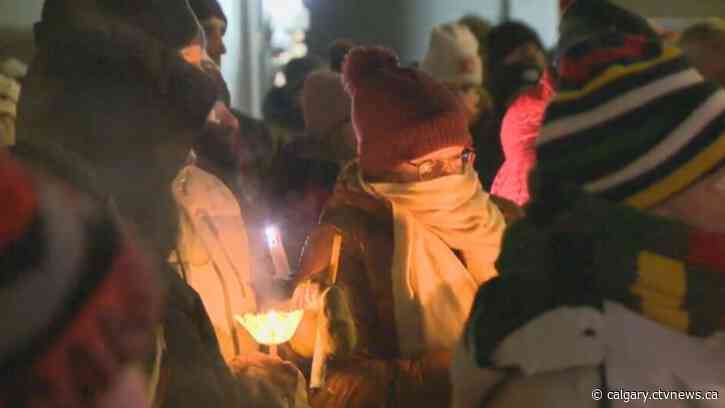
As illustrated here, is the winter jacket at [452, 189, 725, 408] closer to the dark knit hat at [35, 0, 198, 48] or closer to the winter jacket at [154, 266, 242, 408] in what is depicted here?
the winter jacket at [154, 266, 242, 408]

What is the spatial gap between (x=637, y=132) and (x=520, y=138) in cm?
256

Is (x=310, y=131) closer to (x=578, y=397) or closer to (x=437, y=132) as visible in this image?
(x=437, y=132)

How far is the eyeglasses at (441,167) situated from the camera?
3.50 m

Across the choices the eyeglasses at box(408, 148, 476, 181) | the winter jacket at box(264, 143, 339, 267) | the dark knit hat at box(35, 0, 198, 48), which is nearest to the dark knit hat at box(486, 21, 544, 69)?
the winter jacket at box(264, 143, 339, 267)

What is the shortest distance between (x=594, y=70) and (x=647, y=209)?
313 millimetres

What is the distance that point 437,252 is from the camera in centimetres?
351

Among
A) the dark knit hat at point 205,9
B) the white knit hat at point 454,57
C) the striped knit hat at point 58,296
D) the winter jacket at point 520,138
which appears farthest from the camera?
the white knit hat at point 454,57

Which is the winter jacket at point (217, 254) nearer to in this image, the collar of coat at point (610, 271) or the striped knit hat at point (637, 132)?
the collar of coat at point (610, 271)

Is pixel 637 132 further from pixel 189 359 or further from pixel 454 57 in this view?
pixel 454 57

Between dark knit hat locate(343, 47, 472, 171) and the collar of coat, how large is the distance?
1339 mm

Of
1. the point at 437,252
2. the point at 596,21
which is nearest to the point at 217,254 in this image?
the point at 437,252

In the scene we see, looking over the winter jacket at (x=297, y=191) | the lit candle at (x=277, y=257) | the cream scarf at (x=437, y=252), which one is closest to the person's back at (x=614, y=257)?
the cream scarf at (x=437, y=252)

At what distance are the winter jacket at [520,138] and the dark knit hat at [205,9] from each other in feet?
4.99

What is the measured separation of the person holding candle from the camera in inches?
128
